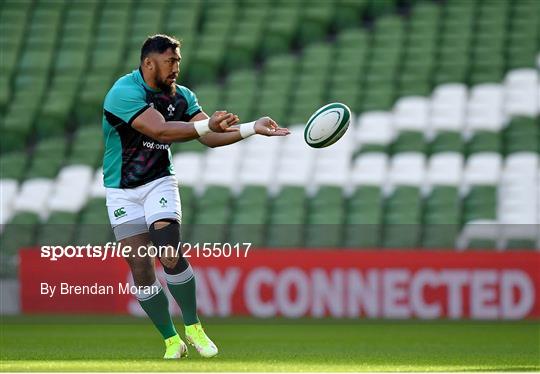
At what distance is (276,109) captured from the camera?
Answer: 1834 centimetres

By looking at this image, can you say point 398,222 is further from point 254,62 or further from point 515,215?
point 254,62

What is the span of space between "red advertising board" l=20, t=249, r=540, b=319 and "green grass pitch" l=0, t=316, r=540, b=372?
12.6 inches

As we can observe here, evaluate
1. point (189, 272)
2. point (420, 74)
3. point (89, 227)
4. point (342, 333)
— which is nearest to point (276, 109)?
point (420, 74)

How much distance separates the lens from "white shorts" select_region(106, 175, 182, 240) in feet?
25.9

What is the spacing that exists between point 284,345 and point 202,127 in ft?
9.33

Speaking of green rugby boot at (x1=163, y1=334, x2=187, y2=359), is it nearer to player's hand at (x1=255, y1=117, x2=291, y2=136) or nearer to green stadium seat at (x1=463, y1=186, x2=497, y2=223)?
player's hand at (x1=255, y1=117, x2=291, y2=136)

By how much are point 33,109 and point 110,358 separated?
472 inches

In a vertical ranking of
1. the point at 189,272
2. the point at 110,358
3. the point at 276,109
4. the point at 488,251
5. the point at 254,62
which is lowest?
the point at 110,358

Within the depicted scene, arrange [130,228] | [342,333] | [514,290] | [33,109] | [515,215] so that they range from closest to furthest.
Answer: [130,228]
[342,333]
[514,290]
[515,215]
[33,109]

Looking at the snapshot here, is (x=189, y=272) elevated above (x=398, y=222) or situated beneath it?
situated beneath

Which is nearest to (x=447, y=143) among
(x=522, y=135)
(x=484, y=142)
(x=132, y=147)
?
(x=484, y=142)

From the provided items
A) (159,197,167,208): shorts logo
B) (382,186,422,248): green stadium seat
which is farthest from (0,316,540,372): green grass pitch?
(382,186,422,248): green stadium seat

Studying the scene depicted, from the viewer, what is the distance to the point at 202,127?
7.54 meters

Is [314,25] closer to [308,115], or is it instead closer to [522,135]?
[308,115]
